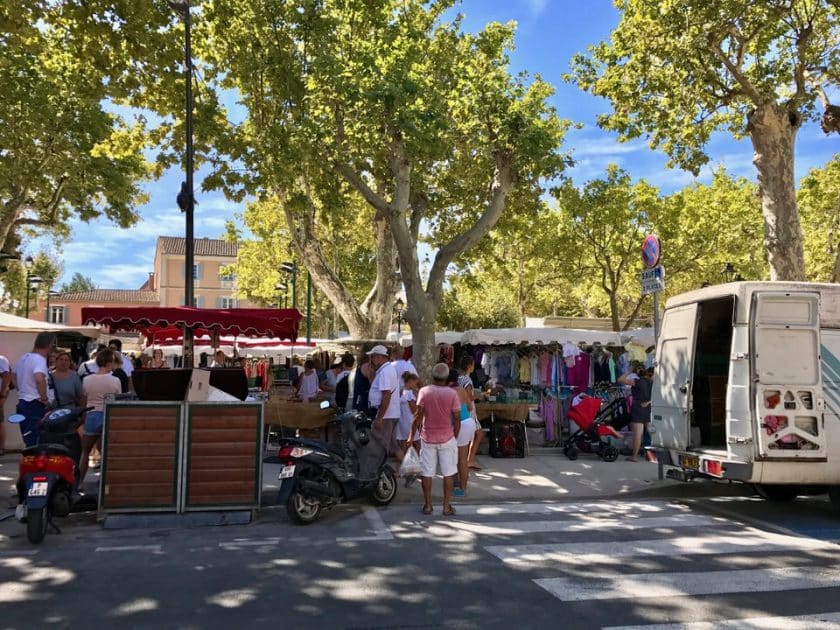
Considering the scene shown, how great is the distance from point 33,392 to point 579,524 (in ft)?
21.9

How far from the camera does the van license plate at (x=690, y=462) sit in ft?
24.6

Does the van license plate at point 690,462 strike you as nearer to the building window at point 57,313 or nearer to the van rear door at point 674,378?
the van rear door at point 674,378

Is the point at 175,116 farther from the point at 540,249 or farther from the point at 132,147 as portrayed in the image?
the point at 540,249

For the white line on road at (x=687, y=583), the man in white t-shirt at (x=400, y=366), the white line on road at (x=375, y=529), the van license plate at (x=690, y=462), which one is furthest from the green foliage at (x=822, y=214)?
the white line on road at (x=375, y=529)

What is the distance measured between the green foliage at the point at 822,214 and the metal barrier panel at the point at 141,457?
24.8 meters

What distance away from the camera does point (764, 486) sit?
27.9ft

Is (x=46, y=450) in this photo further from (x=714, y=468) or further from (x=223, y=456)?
(x=714, y=468)

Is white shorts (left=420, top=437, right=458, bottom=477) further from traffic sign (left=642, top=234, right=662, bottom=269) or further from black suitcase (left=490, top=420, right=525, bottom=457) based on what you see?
traffic sign (left=642, top=234, right=662, bottom=269)

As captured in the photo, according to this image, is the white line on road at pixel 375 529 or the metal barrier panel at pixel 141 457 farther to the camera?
the metal barrier panel at pixel 141 457

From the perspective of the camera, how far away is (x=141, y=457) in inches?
276

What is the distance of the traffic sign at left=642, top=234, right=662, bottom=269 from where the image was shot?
9.84 meters

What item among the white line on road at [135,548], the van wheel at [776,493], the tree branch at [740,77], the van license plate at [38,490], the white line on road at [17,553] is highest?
the tree branch at [740,77]

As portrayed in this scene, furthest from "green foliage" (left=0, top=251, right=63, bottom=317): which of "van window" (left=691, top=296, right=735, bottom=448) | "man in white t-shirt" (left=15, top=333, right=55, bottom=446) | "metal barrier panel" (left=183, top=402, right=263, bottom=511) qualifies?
"van window" (left=691, top=296, right=735, bottom=448)

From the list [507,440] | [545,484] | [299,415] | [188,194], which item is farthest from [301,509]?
Answer: [188,194]
